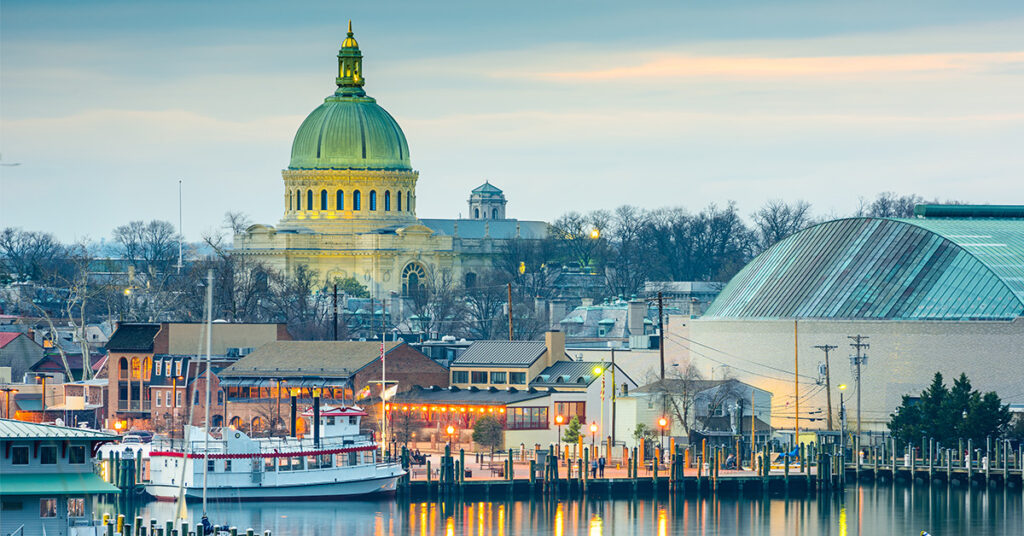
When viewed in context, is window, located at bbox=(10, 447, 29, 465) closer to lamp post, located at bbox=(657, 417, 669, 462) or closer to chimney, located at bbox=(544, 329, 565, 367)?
lamp post, located at bbox=(657, 417, 669, 462)

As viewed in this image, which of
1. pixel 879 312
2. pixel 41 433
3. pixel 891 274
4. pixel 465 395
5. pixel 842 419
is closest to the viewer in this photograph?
pixel 41 433

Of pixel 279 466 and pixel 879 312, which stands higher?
pixel 879 312

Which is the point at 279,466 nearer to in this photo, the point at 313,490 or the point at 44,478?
the point at 313,490

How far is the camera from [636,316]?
150125mm

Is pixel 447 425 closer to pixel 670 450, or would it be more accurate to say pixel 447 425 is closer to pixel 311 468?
pixel 670 450

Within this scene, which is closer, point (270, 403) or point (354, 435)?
point (354, 435)

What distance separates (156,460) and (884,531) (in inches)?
1092

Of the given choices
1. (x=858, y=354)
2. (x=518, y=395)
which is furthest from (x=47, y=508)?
(x=858, y=354)

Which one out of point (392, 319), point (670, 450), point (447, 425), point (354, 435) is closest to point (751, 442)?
point (670, 450)

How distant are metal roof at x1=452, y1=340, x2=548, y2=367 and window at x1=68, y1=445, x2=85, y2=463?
183ft

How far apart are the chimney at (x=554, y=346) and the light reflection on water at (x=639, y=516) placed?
26.2 meters

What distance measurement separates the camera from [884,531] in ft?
281

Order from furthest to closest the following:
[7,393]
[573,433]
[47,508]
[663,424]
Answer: [7,393], [663,424], [573,433], [47,508]

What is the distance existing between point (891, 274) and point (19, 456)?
70007 mm
